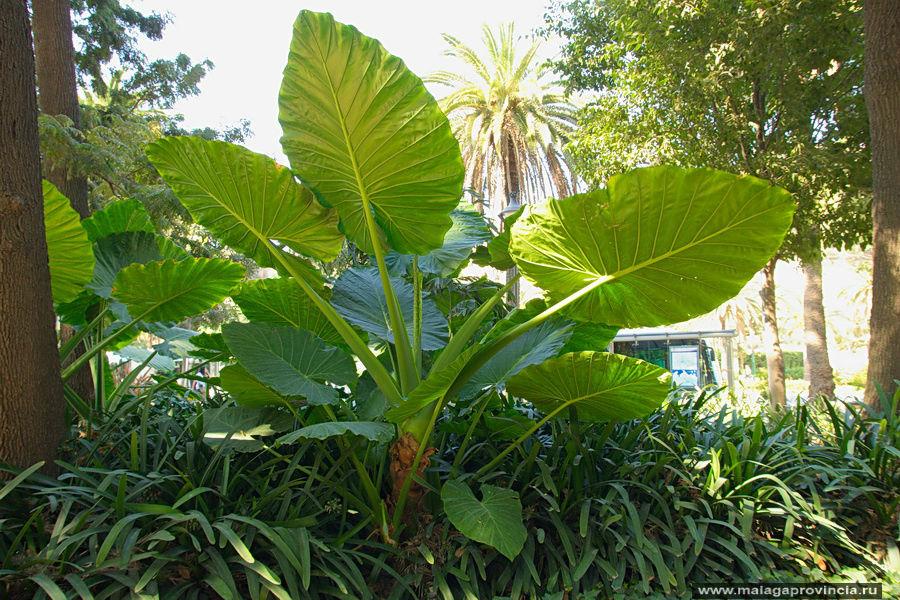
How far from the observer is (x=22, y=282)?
220 cm

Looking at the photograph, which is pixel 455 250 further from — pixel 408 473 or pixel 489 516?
pixel 489 516

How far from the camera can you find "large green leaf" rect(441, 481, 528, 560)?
1866mm

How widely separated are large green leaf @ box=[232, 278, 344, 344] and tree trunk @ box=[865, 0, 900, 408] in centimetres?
359

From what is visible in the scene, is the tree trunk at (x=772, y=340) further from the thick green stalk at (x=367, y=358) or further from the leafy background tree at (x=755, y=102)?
the thick green stalk at (x=367, y=358)

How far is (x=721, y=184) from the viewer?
1691 millimetres

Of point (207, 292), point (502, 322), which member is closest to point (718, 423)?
point (502, 322)

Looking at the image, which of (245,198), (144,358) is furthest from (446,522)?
(144,358)

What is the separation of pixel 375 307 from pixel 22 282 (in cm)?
149

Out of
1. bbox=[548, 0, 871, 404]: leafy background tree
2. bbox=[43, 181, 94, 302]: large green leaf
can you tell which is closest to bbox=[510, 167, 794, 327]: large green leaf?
bbox=[43, 181, 94, 302]: large green leaf

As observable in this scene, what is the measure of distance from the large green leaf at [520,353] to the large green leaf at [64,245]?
2079mm

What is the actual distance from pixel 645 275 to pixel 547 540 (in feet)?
3.95

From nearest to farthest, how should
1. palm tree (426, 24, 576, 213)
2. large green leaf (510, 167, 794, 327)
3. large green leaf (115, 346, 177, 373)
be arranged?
large green leaf (510, 167, 794, 327) < large green leaf (115, 346, 177, 373) < palm tree (426, 24, 576, 213)

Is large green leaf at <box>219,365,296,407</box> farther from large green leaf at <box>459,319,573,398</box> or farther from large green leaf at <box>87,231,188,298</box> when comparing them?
large green leaf at <box>87,231,188,298</box>

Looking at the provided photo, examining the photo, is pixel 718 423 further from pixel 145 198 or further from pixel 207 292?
pixel 145 198
